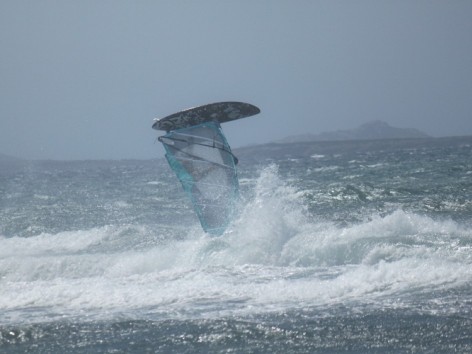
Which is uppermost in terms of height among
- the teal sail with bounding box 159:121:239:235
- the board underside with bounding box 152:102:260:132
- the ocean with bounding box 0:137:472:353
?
the board underside with bounding box 152:102:260:132

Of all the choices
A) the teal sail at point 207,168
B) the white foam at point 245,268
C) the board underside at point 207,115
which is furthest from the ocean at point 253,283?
the board underside at point 207,115

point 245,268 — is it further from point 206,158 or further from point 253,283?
point 206,158

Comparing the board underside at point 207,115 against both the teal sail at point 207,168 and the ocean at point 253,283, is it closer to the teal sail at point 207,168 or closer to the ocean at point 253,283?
the teal sail at point 207,168

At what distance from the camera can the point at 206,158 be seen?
1218cm

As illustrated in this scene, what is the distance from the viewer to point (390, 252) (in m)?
9.34

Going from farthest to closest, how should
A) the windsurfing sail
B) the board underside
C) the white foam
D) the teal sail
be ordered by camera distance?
the teal sail, the windsurfing sail, the board underside, the white foam

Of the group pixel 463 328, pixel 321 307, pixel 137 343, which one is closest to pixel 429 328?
pixel 463 328

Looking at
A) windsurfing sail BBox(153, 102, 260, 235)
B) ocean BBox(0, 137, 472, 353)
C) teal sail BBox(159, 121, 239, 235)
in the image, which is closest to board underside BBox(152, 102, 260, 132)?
windsurfing sail BBox(153, 102, 260, 235)

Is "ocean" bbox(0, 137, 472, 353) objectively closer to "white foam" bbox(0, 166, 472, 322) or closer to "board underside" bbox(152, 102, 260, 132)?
"white foam" bbox(0, 166, 472, 322)

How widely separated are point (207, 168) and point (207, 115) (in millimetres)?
1030

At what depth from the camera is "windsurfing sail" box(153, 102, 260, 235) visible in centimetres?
1182

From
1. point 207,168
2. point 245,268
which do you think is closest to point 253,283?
point 245,268

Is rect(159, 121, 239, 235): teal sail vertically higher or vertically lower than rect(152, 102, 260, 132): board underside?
lower

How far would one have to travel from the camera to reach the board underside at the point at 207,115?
11.6 m
